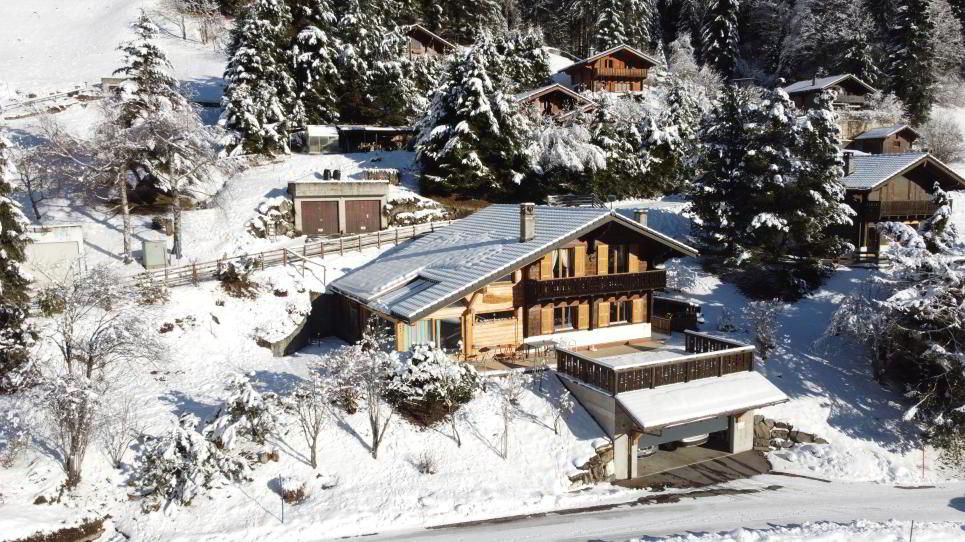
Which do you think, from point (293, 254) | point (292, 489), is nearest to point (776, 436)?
point (292, 489)

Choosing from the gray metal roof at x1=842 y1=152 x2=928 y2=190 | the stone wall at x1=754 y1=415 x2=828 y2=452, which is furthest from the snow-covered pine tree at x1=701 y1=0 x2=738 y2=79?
the stone wall at x1=754 y1=415 x2=828 y2=452

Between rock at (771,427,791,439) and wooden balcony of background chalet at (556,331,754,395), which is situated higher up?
wooden balcony of background chalet at (556,331,754,395)

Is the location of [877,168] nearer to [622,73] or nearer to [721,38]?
[622,73]

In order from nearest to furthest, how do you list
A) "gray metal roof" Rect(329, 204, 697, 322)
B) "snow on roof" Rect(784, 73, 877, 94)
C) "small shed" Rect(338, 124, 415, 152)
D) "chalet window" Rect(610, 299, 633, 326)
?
"gray metal roof" Rect(329, 204, 697, 322) → "chalet window" Rect(610, 299, 633, 326) → "small shed" Rect(338, 124, 415, 152) → "snow on roof" Rect(784, 73, 877, 94)

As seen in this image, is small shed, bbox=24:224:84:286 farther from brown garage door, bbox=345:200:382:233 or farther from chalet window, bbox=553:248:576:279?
chalet window, bbox=553:248:576:279

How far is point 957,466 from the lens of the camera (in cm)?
2245

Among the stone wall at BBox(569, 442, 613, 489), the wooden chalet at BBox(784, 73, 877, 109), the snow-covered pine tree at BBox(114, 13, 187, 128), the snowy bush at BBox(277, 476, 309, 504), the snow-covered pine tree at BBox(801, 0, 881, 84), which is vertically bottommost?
the stone wall at BBox(569, 442, 613, 489)

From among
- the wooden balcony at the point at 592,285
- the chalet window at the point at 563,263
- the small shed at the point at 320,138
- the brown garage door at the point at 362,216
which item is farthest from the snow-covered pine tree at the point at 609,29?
the chalet window at the point at 563,263

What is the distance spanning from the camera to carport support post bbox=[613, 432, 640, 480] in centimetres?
2055

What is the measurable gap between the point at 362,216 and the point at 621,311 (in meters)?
19.4

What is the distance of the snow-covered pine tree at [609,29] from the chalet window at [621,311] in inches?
2260

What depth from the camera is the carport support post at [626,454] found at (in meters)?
20.5

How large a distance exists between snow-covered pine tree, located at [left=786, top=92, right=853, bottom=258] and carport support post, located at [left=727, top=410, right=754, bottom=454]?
1462cm

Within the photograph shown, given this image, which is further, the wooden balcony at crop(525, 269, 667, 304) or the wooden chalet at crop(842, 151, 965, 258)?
the wooden chalet at crop(842, 151, 965, 258)
